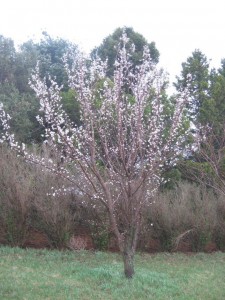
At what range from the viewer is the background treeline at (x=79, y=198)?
994 cm

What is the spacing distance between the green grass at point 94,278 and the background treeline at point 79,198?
0.93m

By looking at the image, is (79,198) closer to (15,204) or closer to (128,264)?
(15,204)

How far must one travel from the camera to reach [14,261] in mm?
7871

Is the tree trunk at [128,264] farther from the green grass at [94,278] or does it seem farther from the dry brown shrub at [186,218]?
the dry brown shrub at [186,218]

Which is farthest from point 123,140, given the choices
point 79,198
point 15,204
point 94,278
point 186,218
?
point 186,218

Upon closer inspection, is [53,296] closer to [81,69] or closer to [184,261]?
[81,69]

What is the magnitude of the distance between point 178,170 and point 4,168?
272 inches

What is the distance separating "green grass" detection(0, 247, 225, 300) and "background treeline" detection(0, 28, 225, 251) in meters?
0.93

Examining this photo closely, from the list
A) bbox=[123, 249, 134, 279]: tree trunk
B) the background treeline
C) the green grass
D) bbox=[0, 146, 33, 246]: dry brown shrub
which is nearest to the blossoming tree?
bbox=[123, 249, 134, 279]: tree trunk

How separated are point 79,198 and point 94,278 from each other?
13.2 ft

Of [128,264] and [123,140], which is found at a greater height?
[123,140]

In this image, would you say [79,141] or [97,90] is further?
[97,90]

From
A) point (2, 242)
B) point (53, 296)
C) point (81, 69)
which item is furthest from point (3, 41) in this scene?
point (53, 296)

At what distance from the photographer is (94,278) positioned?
653cm
